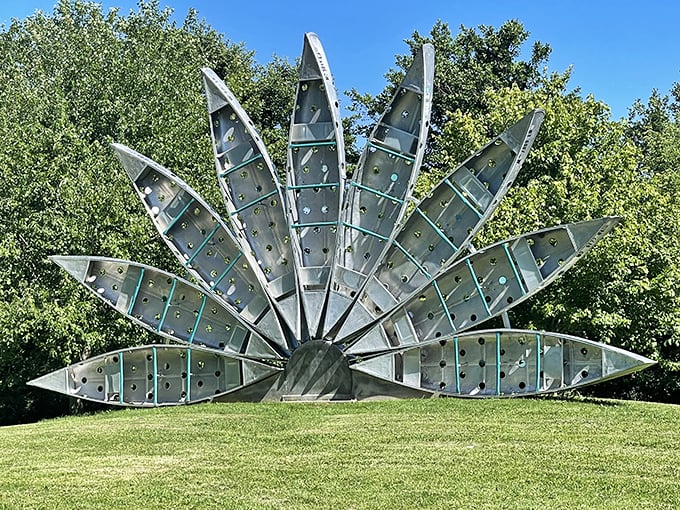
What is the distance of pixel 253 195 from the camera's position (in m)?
16.3

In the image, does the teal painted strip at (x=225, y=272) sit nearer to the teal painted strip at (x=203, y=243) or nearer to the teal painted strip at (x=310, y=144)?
the teal painted strip at (x=203, y=243)

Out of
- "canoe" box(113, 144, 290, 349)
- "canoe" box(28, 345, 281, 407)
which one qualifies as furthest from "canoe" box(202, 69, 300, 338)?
"canoe" box(28, 345, 281, 407)

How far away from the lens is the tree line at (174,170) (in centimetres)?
1897

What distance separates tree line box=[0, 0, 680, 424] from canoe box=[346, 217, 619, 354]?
4.65 meters

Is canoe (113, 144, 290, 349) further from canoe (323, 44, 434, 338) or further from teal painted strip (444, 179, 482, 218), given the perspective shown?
teal painted strip (444, 179, 482, 218)

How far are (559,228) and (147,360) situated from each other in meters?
7.50

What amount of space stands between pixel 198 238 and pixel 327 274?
2570 mm

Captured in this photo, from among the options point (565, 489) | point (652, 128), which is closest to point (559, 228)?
point (565, 489)

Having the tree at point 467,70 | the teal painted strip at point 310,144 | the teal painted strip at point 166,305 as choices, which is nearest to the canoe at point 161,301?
the teal painted strip at point 166,305

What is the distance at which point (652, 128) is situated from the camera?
40688 mm

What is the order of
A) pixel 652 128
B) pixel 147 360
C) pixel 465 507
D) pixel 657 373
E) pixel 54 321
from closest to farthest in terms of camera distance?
pixel 465 507 → pixel 147 360 → pixel 54 321 → pixel 657 373 → pixel 652 128

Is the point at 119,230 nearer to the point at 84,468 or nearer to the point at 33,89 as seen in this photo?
the point at 33,89

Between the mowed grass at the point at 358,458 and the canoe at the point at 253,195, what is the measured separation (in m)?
2.29

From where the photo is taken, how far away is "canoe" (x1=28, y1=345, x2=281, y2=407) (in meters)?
15.8
